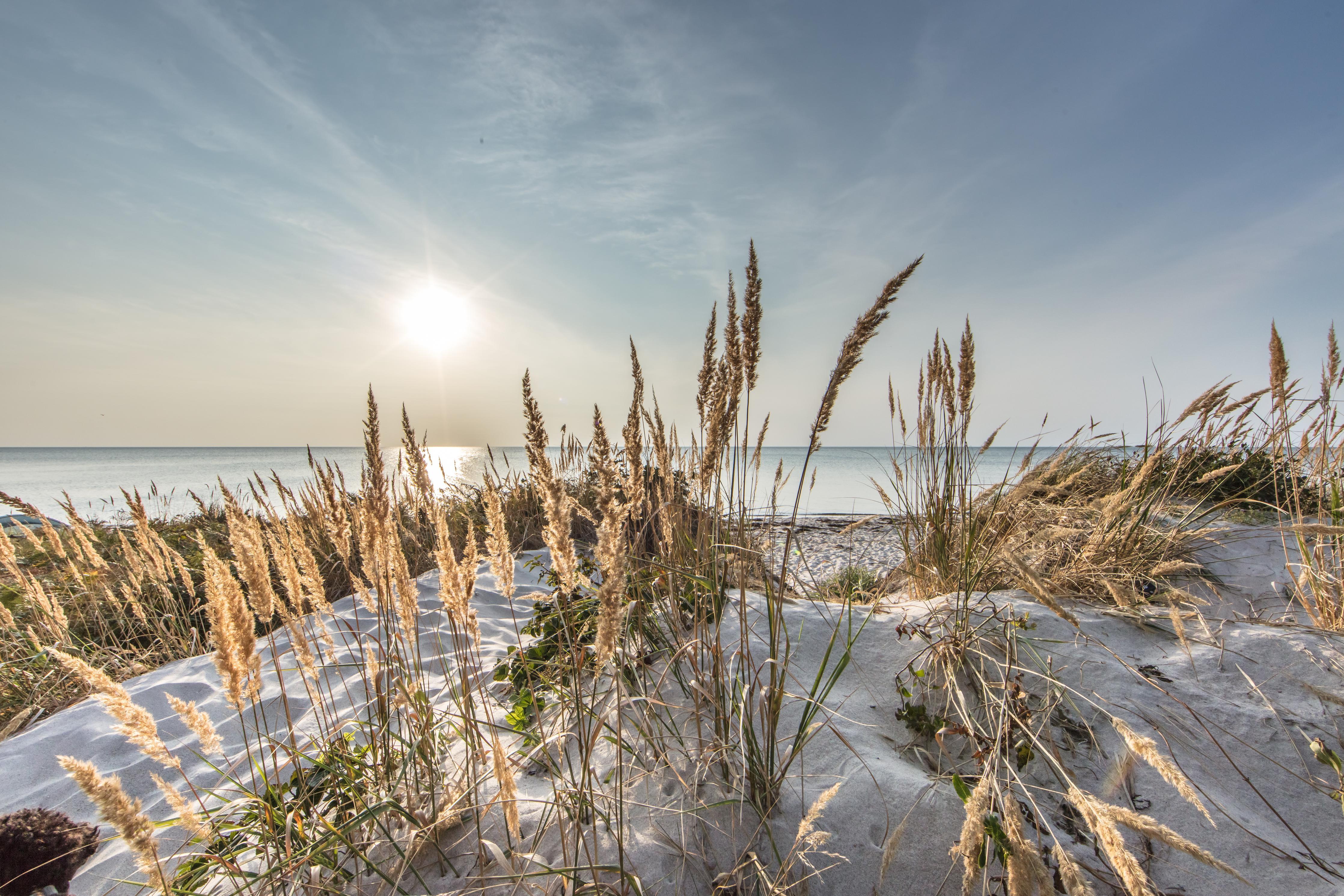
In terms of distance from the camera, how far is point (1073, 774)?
1747mm

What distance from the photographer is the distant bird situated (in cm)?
154

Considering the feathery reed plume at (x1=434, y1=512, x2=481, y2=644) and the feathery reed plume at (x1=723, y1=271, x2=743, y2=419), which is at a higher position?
the feathery reed plume at (x1=723, y1=271, x2=743, y2=419)

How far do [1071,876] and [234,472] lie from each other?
48084mm

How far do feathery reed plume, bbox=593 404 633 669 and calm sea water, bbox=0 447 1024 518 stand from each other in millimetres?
704

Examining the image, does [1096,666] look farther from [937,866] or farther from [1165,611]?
[937,866]

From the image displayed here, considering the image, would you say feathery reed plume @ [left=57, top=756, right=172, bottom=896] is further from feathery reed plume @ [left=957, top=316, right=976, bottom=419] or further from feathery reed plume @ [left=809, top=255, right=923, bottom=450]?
feathery reed plume @ [left=957, top=316, right=976, bottom=419]

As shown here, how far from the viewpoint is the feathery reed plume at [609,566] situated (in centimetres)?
104

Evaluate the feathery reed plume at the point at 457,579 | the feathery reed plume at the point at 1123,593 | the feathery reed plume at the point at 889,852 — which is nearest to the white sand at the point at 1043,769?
the feathery reed plume at the point at 889,852

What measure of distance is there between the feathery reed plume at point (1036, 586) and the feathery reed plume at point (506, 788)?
137cm

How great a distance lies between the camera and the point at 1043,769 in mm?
1776

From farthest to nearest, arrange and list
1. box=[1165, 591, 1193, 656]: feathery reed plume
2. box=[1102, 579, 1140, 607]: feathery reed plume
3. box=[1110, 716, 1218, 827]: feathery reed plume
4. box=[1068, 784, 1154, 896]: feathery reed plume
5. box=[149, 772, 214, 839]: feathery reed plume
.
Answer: box=[1102, 579, 1140, 607]: feathery reed plume → box=[1165, 591, 1193, 656]: feathery reed plume → box=[149, 772, 214, 839]: feathery reed plume → box=[1110, 716, 1218, 827]: feathery reed plume → box=[1068, 784, 1154, 896]: feathery reed plume

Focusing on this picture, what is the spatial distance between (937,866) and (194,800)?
2.78 metres

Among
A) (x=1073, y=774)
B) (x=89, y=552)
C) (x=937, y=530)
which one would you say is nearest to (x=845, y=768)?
(x=1073, y=774)

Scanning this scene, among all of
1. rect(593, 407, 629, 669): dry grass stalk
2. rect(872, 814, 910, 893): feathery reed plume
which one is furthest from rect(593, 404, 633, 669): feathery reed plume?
rect(872, 814, 910, 893): feathery reed plume
